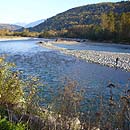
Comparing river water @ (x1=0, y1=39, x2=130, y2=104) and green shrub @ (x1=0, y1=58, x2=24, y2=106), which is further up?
green shrub @ (x1=0, y1=58, x2=24, y2=106)

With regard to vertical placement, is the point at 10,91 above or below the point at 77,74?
above

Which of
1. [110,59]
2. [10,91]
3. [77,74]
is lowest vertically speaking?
[110,59]

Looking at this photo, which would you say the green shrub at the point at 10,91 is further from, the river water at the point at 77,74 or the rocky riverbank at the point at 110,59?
the rocky riverbank at the point at 110,59

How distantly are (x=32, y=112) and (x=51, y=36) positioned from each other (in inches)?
7220

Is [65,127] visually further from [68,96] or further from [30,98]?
[30,98]

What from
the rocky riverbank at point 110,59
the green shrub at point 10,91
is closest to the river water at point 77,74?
the green shrub at point 10,91

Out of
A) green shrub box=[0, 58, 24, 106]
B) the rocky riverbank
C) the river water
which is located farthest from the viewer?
the rocky riverbank

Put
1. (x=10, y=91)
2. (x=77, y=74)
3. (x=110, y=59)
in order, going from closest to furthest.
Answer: (x=10, y=91) → (x=77, y=74) → (x=110, y=59)

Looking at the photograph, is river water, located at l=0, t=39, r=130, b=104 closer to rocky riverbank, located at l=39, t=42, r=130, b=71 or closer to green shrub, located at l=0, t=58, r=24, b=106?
green shrub, located at l=0, t=58, r=24, b=106

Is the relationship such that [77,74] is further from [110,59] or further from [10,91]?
[10,91]

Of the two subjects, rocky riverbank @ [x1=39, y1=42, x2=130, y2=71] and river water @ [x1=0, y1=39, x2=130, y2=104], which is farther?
rocky riverbank @ [x1=39, y1=42, x2=130, y2=71]

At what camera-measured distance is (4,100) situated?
10531 millimetres

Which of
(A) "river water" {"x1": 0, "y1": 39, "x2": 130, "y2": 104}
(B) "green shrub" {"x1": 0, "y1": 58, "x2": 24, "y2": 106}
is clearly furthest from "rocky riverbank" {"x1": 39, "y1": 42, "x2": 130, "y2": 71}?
(B) "green shrub" {"x1": 0, "y1": 58, "x2": 24, "y2": 106}

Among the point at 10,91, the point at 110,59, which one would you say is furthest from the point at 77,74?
the point at 10,91
